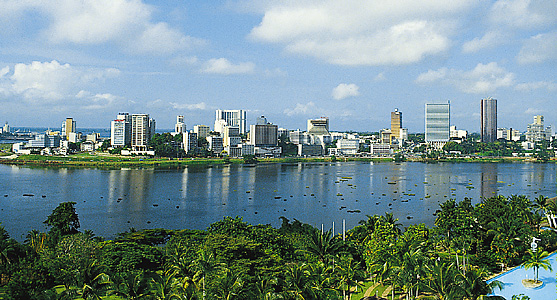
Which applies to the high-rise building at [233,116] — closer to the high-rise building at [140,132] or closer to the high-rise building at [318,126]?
the high-rise building at [318,126]

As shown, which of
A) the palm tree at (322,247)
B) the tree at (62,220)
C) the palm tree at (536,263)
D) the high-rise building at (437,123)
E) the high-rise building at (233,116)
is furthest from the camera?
the high-rise building at (233,116)

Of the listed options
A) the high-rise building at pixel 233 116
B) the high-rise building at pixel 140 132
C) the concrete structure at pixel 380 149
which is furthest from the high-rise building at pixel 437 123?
the high-rise building at pixel 140 132

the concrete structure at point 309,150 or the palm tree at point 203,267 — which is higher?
the concrete structure at point 309,150

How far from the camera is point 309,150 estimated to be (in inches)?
3487

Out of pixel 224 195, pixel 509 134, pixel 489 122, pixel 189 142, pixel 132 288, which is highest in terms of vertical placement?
pixel 489 122

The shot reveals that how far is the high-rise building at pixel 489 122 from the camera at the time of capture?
4122 inches

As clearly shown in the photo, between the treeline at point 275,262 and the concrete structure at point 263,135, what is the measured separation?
65.9 meters

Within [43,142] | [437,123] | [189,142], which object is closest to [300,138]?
[437,123]

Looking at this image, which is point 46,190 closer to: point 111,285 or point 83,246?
point 83,246

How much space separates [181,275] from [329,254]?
12.0 ft

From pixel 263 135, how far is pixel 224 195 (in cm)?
4985

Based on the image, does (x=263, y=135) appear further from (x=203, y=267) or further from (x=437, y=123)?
(x=203, y=267)

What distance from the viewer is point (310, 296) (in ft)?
27.0

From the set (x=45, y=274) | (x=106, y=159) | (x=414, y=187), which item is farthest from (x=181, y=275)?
(x=106, y=159)
